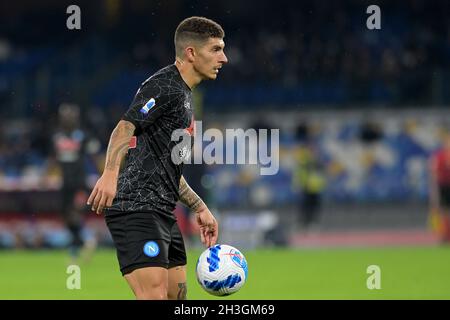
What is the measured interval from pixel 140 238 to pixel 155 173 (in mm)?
485

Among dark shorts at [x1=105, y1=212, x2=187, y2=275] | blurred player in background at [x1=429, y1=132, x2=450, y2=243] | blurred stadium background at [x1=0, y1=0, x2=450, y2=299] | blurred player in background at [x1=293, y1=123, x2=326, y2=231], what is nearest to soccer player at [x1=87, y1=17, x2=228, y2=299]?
dark shorts at [x1=105, y1=212, x2=187, y2=275]

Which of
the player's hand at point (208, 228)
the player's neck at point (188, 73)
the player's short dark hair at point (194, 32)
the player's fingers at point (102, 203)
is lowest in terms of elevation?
the player's hand at point (208, 228)

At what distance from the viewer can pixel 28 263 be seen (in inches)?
658

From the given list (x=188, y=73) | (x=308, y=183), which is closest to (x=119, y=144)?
(x=188, y=73)

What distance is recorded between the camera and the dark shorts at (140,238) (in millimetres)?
6934

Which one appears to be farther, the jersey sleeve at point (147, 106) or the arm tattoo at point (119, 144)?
the jersey sleeve at point (147, 106)

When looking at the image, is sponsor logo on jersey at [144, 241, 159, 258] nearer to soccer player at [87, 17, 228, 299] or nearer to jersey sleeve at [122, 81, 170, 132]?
soccer player at [87, 17, 228, 299]

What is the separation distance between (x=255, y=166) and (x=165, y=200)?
18897 mm

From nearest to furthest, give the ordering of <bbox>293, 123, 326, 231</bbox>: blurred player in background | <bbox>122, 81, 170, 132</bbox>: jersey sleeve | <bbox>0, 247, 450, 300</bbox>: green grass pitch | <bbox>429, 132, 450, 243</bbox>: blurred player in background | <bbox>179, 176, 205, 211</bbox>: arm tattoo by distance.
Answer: <bbox>122, 81, 170, 132</bbox>: jersey sleeve → <bbox>179, 176, 205, 211</bbox>: arm tattoo → <bbox>0, 247, 450, 300</bbox>: green grass pitch → <bbox>429, 132, 450, 243</bbox>: blurred player in background → <bbox>293, 123, 326, 231</bbox>: blurred player in background

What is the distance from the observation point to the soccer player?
22.6ft

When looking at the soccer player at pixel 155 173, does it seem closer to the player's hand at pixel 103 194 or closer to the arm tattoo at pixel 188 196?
the player's hand at pixel 103 194

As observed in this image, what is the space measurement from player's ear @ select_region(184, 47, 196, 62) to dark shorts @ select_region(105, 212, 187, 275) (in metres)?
1.14

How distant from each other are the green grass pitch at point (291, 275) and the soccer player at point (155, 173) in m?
3.94

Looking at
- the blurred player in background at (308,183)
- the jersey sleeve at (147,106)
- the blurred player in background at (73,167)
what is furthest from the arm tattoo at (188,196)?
the blurred player in background at (308,183)
